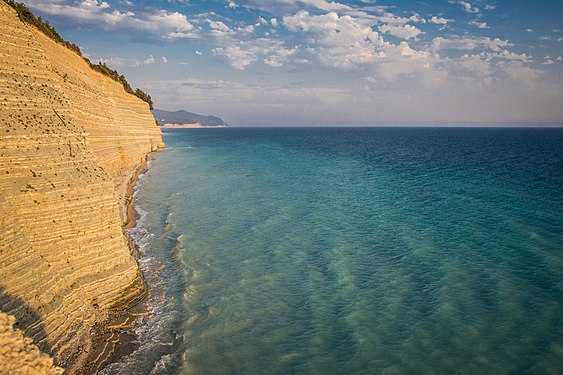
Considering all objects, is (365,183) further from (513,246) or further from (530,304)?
(530,304)

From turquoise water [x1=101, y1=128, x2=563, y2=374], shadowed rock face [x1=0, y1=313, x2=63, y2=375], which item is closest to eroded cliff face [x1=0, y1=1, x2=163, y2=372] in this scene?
turquoise water [x1=101, y1=128, x2=563, y2=374]

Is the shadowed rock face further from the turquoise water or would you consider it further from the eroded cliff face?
the turquoise water

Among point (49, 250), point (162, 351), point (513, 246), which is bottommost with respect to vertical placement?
point (162, 351)

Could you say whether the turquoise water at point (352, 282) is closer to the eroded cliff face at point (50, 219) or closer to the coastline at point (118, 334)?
the coastline at point (118, 334)

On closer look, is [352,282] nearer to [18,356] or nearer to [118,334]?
[118,334]

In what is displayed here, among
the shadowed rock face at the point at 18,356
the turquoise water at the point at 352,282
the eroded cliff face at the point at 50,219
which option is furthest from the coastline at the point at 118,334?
the shadowed rock face at the point at 18,356

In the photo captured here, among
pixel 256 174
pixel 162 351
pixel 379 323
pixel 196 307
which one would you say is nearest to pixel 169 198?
pixel 256 174
